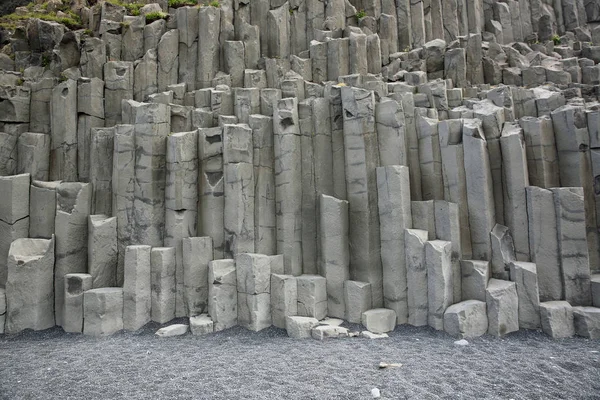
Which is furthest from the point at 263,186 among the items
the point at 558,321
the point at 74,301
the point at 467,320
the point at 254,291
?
the point at 558,321

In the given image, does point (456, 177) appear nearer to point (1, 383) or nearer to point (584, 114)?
point (584, 114)

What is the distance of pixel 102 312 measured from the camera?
8.68 m

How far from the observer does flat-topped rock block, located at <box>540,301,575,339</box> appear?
25.7ft

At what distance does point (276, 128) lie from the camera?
32.6ft

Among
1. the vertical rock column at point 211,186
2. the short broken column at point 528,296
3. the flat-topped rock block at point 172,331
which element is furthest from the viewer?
the vertical rock column at point 211,186

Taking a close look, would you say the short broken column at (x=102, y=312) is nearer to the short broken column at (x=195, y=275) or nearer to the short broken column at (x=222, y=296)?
the short broken column at (x=195, y=275)

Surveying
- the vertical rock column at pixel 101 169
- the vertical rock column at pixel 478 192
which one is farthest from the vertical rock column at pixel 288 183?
the vertical rock column at pixel 101 169

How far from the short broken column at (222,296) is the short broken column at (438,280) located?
418 cm

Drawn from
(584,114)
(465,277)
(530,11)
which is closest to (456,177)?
(465,277)

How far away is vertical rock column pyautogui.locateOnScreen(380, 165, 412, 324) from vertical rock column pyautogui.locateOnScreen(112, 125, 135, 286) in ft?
19.7

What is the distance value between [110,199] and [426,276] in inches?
312

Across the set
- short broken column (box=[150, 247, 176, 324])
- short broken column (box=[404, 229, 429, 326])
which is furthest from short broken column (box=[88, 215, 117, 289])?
short broken column (box=[404, 229, 429, 326])

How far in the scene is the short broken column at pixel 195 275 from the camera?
9.16m

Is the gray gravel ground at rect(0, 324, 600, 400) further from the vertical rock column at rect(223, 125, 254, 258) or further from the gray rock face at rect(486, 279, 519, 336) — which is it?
the vertical rock column at rect(223, 125, 254, 258)
